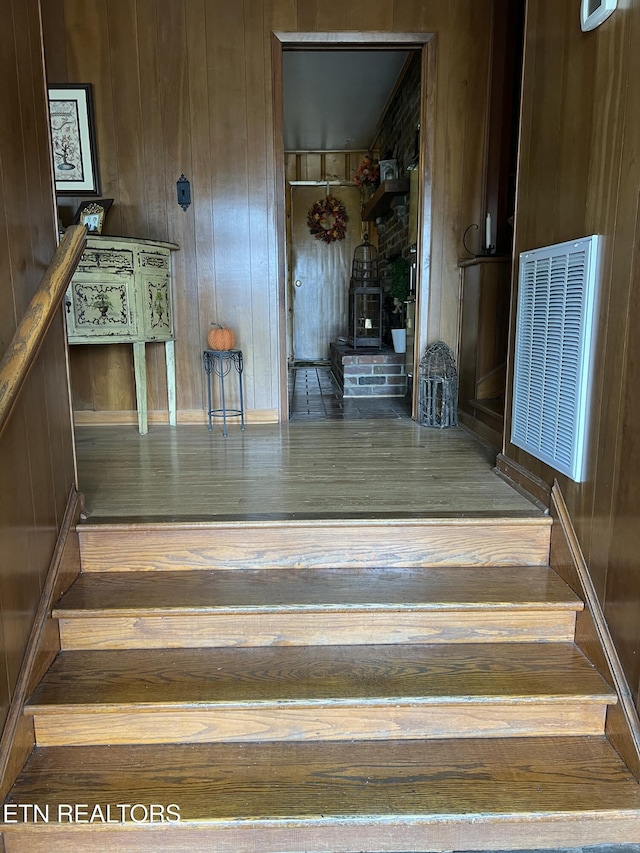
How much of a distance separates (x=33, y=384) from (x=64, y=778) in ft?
3.45

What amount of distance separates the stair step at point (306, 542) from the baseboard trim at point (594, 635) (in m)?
0.08

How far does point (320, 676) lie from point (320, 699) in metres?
0.10

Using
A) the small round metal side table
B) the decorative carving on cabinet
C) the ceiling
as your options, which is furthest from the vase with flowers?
the decorative carving on cabinet

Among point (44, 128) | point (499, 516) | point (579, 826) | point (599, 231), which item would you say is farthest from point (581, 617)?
point (44, 128)

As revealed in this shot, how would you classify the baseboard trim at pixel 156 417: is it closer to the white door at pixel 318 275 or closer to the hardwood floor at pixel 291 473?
the hardwood floor at pixel 291 473

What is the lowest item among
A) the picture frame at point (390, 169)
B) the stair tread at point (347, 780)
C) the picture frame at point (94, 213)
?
the stair tread at point (347, 780)

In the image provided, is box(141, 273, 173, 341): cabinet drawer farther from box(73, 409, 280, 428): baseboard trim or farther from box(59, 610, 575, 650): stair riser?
box(59, 610, 575, 650): stair riser

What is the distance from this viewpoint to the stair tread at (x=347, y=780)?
1.40 metres

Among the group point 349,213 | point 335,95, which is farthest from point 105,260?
point 349,213

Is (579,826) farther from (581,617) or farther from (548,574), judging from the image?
(548,574)

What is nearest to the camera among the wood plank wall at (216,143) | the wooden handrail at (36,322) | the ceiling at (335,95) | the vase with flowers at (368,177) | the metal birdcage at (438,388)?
the wooden handrail at (36,322)

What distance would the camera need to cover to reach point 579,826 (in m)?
1.43

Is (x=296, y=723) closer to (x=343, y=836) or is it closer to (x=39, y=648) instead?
(x=343, y=836)

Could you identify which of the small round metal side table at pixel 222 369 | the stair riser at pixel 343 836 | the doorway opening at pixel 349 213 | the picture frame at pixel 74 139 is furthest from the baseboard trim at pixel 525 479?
the picture frame at pixel 74 139
